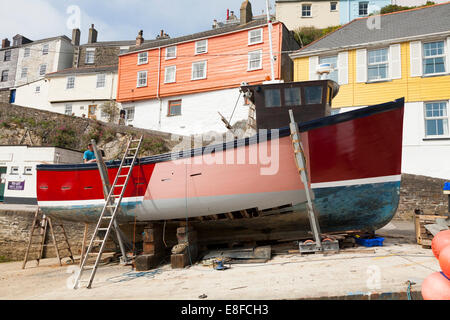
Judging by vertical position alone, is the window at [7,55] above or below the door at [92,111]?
above

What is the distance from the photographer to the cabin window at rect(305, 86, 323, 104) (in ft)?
24.0

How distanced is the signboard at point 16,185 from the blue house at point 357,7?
29.4 metres

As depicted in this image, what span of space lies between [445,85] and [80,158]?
18.4m

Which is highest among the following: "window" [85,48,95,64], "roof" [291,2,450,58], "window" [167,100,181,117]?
"window" [85,48,95,64]

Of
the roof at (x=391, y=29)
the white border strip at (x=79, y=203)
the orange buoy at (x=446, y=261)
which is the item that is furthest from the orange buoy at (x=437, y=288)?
the roof at (x=391, y=29)

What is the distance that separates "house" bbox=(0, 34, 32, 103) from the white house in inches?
403

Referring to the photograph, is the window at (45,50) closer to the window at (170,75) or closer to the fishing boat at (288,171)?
the window at (170,75)

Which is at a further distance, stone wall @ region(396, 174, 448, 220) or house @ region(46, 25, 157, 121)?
house @ region(46, 25, 157, 121)

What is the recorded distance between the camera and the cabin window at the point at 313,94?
24.0 feet

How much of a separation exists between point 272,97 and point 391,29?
11.7m

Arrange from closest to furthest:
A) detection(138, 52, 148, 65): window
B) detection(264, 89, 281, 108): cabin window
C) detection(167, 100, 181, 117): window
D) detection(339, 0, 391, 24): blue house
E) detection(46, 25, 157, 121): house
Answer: detection(264, 89, 281, 108): cabin window < detection(167, 100, 181, 117): window < detection(138, 52, 148, 65): window < detection(46, 25, 157, 121): house < detection(339, 0, 391, 24): blue house

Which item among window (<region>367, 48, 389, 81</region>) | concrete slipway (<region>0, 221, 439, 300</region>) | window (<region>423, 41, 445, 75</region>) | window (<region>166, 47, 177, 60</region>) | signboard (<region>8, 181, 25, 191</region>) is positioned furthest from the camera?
window (<region>166, 47, 177, 60</region>)

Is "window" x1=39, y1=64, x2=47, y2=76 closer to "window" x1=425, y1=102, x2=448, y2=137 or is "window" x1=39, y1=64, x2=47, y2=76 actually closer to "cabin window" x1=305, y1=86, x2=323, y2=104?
"cabin window" x1=305, y1=86, x2=323, y2=104

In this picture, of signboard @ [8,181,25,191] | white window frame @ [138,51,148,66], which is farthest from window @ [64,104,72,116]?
signboard @ [8,181,25,191]
